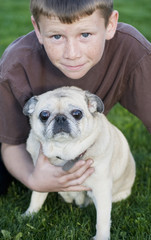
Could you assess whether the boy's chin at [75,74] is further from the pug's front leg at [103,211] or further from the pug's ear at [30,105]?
the pug's front leg at [103,211]

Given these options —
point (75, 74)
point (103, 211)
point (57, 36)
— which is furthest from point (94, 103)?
point (103, 211)

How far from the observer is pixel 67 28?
2088mm

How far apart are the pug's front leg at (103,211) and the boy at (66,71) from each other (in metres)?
0.14

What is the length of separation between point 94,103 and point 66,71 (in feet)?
0.93

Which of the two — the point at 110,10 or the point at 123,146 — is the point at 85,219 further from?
the point at 110,10

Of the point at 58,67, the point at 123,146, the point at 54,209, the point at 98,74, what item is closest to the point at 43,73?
the point at 58,67

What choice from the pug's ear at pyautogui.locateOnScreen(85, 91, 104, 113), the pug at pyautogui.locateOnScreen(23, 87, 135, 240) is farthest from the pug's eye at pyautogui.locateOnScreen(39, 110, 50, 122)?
the pug's ear at pyautogui.locateOnScreen(85, 91, 104, 113)

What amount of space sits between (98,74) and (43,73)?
0.38m

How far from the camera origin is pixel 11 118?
256 cm

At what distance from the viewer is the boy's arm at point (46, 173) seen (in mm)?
2277

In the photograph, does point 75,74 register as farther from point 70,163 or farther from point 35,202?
point 35,202

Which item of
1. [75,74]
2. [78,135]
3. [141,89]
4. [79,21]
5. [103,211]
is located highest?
[79,21]

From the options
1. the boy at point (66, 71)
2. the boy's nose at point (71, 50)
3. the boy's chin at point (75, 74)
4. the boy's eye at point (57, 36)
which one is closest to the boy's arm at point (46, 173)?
the boy at point (66, 71)

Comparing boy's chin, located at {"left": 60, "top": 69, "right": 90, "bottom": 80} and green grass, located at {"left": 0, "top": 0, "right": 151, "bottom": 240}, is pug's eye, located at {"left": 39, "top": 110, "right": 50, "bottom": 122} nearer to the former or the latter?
boy's chin, located at {"left": 60, "top": 69, "right": 90, "bottom": 80}
